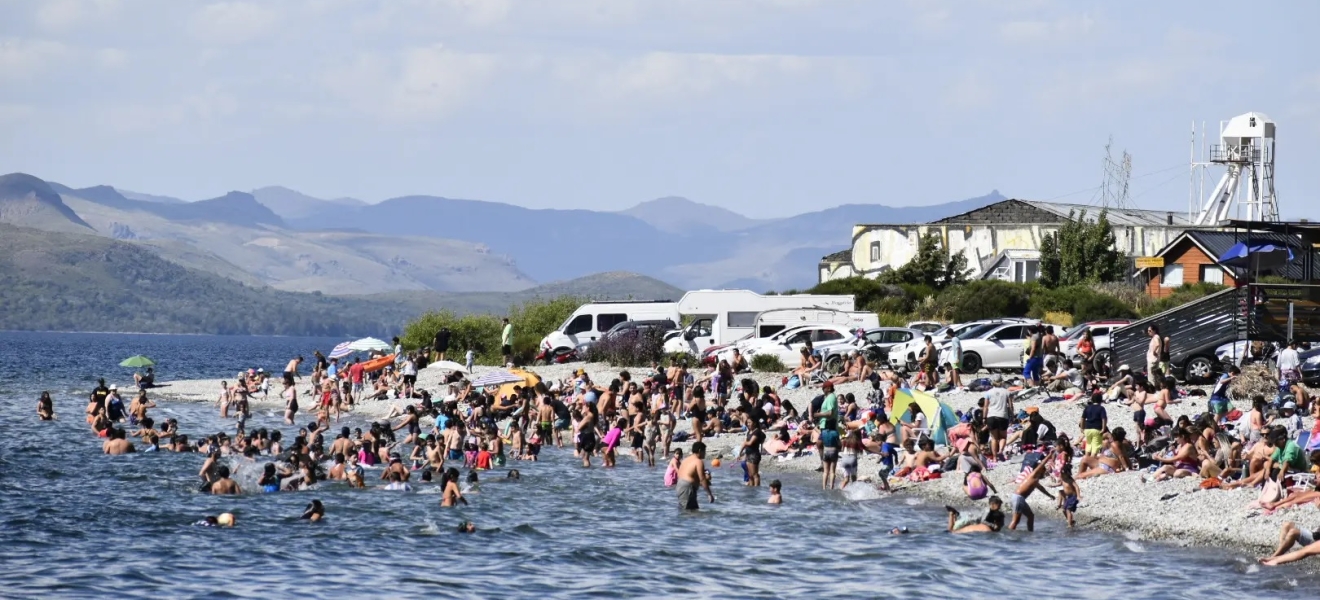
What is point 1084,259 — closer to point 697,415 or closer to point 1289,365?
point 1289,365

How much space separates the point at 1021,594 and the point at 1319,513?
175 inches

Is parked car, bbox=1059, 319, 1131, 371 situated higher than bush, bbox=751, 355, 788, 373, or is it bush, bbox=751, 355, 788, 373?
parked car, bbox=1059, 319, 1131, 371

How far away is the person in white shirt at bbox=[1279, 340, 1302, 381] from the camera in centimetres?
2938

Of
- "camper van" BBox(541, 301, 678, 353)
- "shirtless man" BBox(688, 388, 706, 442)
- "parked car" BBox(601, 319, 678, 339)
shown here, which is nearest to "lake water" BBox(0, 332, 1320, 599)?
"shirtless man" BBox(688, 388, 706, 442)

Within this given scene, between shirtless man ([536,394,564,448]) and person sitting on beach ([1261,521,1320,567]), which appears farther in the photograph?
shirtless man ([536,394,564,448])

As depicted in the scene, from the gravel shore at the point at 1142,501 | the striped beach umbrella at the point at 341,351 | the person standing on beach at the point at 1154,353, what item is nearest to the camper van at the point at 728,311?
the striped beach umbrella at the point at 341,351

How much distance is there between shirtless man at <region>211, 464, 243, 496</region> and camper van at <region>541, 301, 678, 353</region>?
76.1 feet

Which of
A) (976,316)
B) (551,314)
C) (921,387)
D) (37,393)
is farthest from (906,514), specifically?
(37,393)

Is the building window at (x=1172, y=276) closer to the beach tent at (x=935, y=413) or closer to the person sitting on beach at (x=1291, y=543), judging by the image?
the beach tent at (x=935, y=413)

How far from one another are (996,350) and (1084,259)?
2626cm

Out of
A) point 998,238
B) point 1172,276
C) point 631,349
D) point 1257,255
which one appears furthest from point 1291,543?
point 998,238

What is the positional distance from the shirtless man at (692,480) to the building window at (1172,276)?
38455 millimetres

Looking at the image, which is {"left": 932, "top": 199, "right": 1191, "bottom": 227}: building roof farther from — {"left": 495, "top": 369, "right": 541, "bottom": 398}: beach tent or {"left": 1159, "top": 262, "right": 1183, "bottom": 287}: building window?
{"left": 495, "top": 369, "right": 541, "bottom": 398}: beach tent

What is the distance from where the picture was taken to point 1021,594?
19.3 metres
